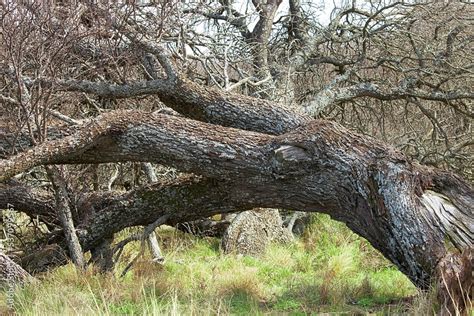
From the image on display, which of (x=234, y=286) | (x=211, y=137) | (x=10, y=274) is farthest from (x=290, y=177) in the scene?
(x=10, y=274)

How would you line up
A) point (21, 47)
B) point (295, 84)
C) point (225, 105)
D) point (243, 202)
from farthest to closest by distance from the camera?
point (295, 84) < point (225, 105) < point (243, 202) < point (21, 47)

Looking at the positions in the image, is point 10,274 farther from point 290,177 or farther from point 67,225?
point 290,177

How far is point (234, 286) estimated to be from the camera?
527 centimetres

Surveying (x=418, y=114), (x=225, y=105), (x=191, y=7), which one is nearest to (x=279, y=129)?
(x=225, y=105)

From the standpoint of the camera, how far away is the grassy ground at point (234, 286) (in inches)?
161

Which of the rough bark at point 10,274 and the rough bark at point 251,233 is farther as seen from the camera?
the rough bark at point 251,233

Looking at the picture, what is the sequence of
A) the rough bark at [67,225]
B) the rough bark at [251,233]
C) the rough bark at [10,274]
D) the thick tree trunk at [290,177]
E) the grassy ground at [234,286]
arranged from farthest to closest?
the rough bark at [251,233] < the rough bark at [67,225] < the rough bark at [10,274] < the thick tree trunk at [290,177] < the grassy ground at [234,286]

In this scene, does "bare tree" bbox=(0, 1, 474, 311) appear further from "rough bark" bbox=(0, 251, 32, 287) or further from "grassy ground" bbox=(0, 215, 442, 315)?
"rough bark" bbox=(0, 251, 32, 287)

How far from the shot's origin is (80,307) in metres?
3.90

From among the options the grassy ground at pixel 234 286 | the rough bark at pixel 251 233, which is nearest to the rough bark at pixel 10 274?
the grassy ground at pixel 234 286

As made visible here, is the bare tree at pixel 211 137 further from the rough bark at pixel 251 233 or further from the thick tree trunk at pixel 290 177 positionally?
the rough bark at pixel 251 233

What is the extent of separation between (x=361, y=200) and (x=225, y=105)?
1730mm

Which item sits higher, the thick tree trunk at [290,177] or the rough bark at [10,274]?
the thick tree trunk at [290,177]

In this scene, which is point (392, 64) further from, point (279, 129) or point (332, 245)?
point (279, 129)
